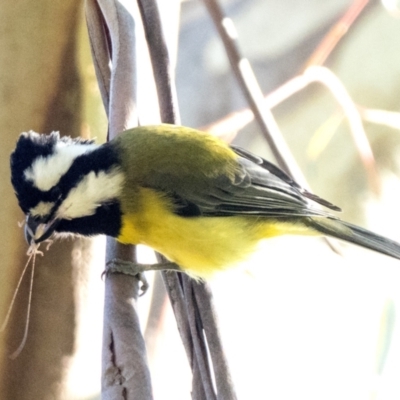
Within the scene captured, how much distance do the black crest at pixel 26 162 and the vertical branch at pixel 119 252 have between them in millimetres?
102

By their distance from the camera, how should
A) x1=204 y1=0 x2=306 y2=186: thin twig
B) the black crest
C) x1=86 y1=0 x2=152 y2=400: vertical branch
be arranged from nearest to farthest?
x1=86 y1=0 x2=152 y2=400: vertical branch < the black crest < x1=204 y1=0 x2=306 y2=186: thin twig

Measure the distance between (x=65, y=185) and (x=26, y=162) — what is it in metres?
0.07

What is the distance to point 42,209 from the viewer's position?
69 cm

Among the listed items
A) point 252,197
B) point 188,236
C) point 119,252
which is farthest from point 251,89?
point 119,252

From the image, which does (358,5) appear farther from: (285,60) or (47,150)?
(47,150)

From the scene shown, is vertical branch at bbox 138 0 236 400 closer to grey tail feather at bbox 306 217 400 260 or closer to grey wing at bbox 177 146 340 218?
grey wing at bbox 177 146 340 218

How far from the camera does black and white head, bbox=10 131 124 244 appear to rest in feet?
2.19

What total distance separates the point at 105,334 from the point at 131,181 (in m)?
0.30

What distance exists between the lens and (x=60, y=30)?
1.02 metres

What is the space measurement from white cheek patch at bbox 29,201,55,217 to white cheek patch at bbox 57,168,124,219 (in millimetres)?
17

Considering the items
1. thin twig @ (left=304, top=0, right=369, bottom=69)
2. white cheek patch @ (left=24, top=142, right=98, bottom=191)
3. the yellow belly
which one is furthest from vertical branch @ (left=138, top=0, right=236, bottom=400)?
thin twig @ (left=304, top=0, right=369, bottom=69)

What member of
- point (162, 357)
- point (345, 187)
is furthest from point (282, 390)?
point (345, 187)

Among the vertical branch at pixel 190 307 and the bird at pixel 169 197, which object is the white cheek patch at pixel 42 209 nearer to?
the bird at pixel 169 197

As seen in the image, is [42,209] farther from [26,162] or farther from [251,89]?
[251,89]
